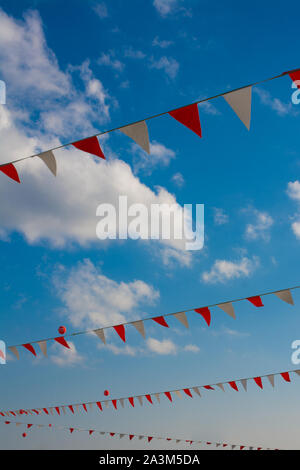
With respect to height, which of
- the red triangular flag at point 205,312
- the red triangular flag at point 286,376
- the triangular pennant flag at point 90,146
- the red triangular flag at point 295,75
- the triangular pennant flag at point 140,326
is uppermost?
the triangular pennant flag at point 90,146

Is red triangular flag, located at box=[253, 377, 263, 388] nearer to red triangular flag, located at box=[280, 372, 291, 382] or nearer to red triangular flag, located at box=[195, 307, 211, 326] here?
red triangular flag, located at box=[280, 372, 291, 382]

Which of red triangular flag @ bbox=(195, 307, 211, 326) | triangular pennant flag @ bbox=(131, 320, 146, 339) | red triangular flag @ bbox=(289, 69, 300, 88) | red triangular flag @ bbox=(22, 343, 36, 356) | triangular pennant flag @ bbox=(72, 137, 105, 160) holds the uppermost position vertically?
triangular pennant flag @ bbox=(72, 137, 105, 160)

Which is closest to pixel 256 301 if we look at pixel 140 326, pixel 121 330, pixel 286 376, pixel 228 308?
pixel 228 308

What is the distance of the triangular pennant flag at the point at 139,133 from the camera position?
4.41m

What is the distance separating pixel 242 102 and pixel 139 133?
113 centimetres

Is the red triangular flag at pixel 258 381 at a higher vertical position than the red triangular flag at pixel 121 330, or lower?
lower

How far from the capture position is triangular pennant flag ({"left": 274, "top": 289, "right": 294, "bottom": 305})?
305 inches

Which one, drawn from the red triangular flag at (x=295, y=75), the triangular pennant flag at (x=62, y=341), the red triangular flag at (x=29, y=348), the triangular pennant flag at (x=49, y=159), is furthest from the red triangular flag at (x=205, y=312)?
the red triangular flag at (x=295, y=75)

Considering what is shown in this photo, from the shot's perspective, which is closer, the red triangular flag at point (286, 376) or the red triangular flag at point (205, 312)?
the red triangular flag at point (205, 312)

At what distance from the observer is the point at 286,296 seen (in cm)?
780

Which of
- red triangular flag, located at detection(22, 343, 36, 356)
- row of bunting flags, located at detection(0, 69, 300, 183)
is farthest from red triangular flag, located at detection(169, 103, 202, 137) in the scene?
red triangular flag, located at detection(22, 343, 36, 356)

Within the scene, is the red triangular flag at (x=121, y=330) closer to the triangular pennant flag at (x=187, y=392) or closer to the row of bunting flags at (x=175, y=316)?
the row of bunting flags at (x=175, y=316)

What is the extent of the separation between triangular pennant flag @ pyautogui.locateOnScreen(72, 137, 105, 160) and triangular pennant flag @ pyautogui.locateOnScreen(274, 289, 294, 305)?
4.76 meters
